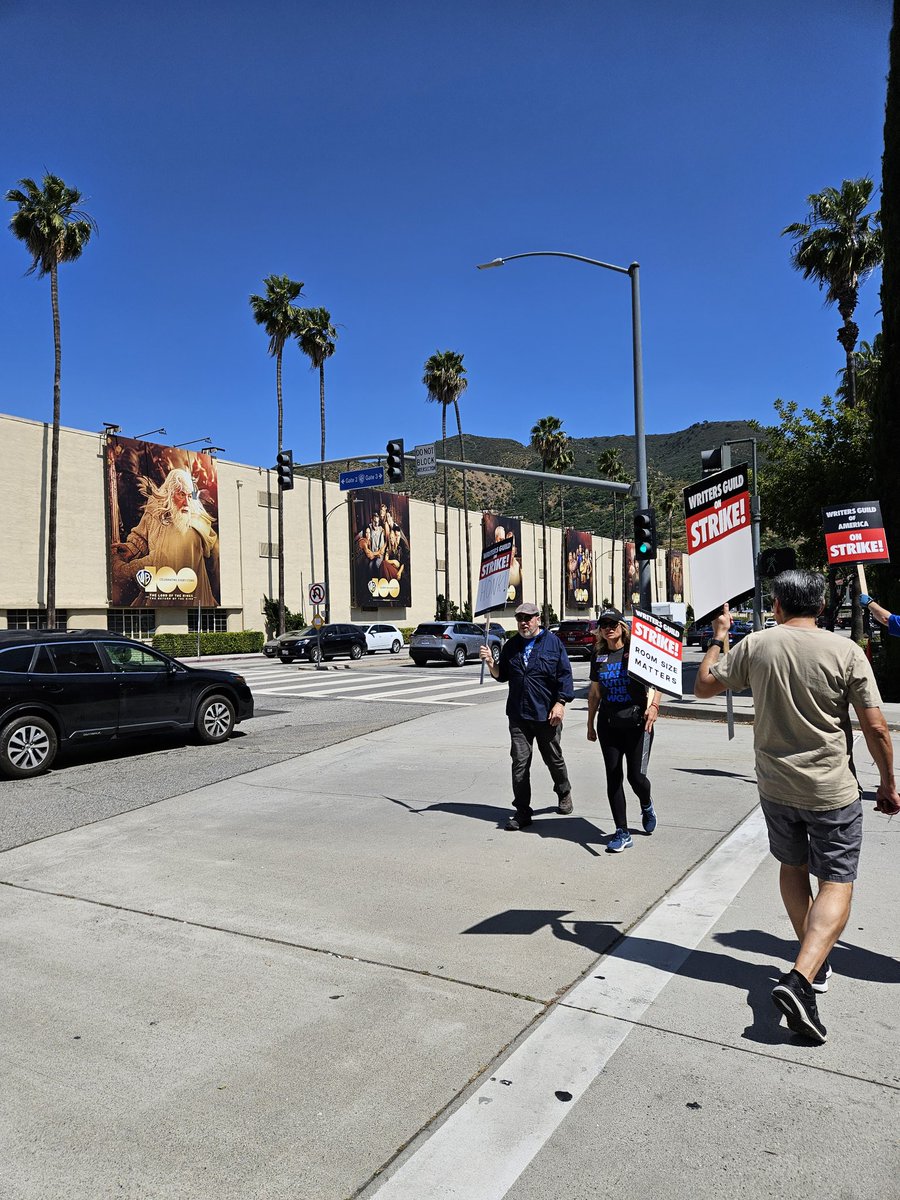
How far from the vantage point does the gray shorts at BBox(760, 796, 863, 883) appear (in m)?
3.79

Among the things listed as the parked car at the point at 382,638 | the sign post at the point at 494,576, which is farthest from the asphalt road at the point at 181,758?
the parked car at the point at 382,638

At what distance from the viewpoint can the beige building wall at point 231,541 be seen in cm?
3372

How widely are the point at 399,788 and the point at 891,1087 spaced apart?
6.27 metres

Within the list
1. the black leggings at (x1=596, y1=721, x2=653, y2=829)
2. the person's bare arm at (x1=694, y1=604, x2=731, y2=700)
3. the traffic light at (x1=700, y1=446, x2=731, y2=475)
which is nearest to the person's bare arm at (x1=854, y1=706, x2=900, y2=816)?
the person's bare arm at (x1=694, y1=604, x2=731, y2=700)

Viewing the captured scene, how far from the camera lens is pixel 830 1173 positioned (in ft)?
9.04

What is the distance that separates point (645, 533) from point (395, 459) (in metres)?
8.69

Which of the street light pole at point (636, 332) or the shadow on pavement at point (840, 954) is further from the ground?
the street light pole at point (636, 332)

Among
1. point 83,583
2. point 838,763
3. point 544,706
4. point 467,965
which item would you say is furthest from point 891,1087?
point 83,583

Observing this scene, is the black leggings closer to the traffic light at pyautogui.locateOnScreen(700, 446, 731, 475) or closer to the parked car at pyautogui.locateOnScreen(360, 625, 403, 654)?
the traffic light at pyautogui.locateOnScreen(700, 446, 731, 475)

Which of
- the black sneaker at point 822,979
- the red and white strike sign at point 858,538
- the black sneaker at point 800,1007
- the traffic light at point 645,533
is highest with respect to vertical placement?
the traffic light at point 645,533

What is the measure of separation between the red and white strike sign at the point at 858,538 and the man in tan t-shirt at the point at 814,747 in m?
6.83

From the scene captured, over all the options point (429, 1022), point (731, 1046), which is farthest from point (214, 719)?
point (731, 1046)

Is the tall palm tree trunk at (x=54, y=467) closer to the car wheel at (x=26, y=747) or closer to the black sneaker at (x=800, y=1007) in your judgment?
the car wheel at (x=26, y=747)

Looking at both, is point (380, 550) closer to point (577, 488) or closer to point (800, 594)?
point (800, 594)
